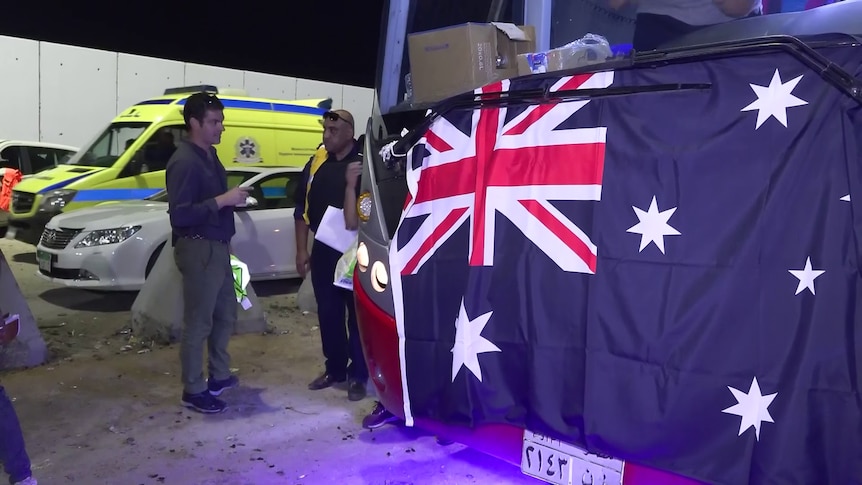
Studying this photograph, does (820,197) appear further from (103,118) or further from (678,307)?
(103,118)

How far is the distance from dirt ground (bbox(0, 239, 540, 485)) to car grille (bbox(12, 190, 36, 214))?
3.81 metres

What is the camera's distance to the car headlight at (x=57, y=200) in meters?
9.40

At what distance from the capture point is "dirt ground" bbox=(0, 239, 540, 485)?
12.9ft

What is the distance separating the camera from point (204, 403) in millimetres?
4828

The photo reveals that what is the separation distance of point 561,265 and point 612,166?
40cm

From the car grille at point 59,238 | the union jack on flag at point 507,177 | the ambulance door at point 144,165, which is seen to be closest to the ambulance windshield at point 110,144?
the ambulance door at point 144,165

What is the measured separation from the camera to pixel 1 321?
11.5 feet

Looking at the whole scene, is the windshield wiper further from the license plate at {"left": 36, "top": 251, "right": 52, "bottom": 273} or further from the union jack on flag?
the license plate at {"left": 36, "top": 251, "right": 52, "bottom": 273}

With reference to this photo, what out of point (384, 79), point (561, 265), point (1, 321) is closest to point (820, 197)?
point (561, 265)

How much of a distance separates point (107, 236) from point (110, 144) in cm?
348

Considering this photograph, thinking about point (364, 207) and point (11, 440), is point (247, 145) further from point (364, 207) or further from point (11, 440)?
point (11, 440)

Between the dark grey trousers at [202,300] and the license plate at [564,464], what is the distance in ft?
8.24

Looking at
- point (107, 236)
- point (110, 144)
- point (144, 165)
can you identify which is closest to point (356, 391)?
point (107, 236)

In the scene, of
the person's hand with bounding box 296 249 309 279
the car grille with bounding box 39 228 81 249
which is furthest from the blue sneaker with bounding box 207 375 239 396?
the car grille with bounding box 39 228 81 249
